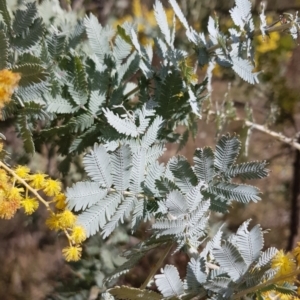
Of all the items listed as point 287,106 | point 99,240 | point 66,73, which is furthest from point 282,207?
point 66,73

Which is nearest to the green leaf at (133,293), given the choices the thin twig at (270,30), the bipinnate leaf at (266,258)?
the bipinnate leaf at (266,258)

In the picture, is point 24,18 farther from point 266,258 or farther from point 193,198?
point 266,258

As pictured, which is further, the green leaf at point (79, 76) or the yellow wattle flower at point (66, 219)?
the green leaf at point (79, 76)

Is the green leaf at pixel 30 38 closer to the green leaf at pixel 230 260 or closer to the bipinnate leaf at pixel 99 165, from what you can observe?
the bipinnate leaf at pixel 99 165

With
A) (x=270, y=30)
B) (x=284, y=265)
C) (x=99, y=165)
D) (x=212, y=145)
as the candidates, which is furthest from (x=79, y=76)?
(x=212, y=145)

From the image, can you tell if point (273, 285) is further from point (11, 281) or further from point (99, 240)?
point (11, 281)
